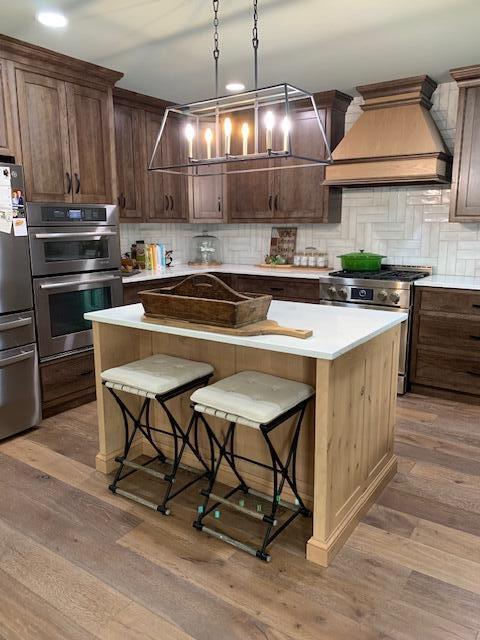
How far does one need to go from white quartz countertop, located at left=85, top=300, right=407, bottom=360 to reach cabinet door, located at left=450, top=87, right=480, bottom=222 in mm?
1836

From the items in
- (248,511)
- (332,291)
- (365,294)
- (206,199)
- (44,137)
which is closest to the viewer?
(248,511)

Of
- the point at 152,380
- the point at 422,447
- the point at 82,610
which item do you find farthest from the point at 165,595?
the point at 422,447

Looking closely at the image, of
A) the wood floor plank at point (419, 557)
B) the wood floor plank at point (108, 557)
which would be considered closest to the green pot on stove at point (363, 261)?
the wood floor plank at point (419, 557)

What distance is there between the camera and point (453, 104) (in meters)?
4.10

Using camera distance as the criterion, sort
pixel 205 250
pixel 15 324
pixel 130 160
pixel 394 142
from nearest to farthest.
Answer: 1. pixel 15 324
2. pixel 394 142
3. pixel 130 160
4. pixel 205 250

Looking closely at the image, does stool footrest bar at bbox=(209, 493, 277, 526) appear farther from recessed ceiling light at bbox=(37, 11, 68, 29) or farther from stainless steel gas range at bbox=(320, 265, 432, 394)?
recessed ceiling light at bbox=(37, 11, 68, 29)

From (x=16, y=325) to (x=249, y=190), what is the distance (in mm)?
2736

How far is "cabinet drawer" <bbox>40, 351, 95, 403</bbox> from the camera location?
11.5 ft

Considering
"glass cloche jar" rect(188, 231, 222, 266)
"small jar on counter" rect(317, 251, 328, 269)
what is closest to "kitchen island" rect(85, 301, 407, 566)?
"small jar on counter" rect(317, 251, 328, 269)

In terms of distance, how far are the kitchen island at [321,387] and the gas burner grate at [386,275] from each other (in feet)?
4.99

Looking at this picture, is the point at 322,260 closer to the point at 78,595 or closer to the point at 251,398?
the point at 251,398

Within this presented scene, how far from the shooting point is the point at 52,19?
280 centimetres

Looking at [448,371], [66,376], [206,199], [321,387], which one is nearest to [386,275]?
[448,371]

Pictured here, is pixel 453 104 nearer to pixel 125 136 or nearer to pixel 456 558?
pixel 125 136
